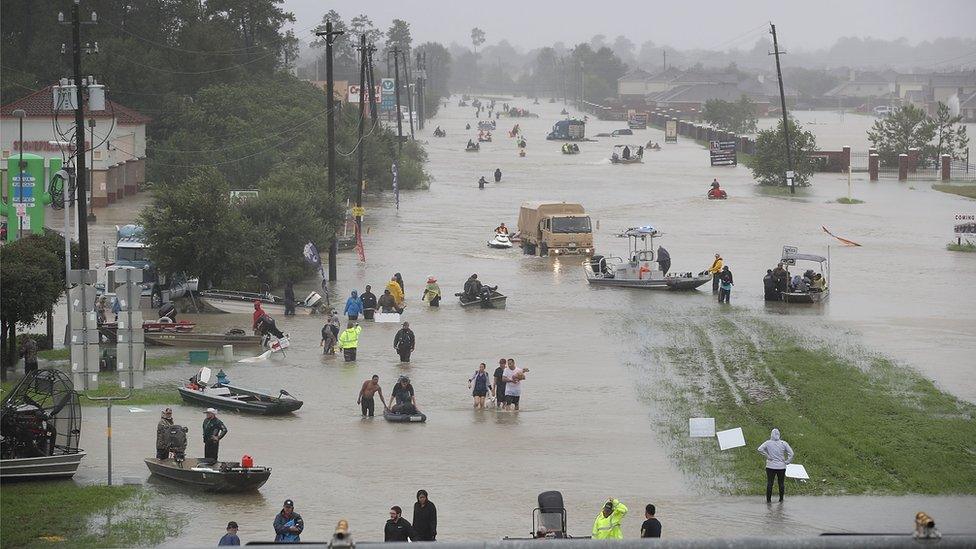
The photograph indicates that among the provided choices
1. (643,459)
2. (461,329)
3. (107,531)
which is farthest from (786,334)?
(107,531)

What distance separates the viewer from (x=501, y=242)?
57.1m

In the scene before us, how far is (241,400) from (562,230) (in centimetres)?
2863

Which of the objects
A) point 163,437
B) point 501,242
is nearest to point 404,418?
point 163,437

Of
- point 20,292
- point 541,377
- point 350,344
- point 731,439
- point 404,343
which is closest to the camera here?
point 731,439

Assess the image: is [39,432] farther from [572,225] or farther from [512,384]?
[572,225]

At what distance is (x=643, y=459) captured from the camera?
912 inches

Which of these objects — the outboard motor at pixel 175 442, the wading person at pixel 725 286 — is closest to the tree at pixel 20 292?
the outboard motor at pixel 175 442

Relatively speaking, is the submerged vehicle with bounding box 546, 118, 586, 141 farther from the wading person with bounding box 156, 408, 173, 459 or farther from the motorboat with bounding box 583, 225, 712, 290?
the wading person with bounding box 156, 408, 173, 459

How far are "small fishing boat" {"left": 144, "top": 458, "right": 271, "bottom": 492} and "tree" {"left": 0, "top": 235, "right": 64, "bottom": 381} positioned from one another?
8.75m

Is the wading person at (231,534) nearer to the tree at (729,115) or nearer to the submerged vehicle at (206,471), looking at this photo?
the submerged vehicle at (206,471)

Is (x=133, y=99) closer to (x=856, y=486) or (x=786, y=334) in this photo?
(x=786, y=334)

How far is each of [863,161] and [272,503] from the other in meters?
96.1

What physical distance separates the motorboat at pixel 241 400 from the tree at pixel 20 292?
4113 millimetres

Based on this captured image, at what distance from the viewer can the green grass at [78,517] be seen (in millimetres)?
17719
